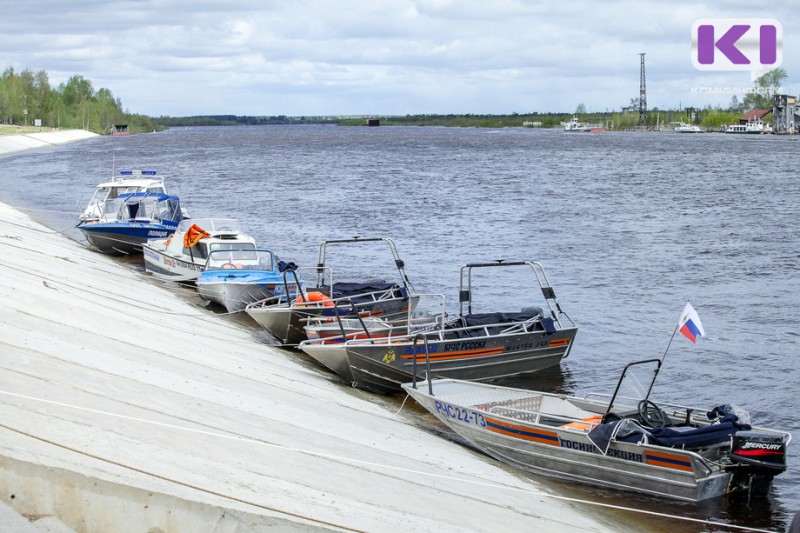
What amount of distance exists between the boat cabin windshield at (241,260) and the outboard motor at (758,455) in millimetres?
17123

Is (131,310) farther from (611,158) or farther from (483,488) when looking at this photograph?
(611,158)

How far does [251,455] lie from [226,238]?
67.0ft

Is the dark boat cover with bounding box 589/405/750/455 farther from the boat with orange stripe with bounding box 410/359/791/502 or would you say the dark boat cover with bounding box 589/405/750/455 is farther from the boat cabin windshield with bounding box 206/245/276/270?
the boat cabin windshield with bounding box 206/245/276/270

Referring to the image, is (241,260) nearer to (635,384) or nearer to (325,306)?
(325,306)

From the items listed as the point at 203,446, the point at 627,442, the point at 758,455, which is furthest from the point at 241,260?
the point at 758,455

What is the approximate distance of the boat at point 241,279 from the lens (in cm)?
2731

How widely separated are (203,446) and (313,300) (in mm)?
12655

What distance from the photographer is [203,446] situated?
11.5 metres

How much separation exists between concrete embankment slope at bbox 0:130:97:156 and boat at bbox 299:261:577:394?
110751 mm

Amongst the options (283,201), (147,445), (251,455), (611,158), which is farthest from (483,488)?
(611,158)

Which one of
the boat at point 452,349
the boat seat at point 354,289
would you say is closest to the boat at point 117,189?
the boat seat at point 354,289

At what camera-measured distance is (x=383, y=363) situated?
2036 centimetres

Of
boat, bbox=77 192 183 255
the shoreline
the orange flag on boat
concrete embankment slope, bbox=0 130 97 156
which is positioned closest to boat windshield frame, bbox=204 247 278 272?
the orange flag on boat

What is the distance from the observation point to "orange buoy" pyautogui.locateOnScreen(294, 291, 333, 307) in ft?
78.1
